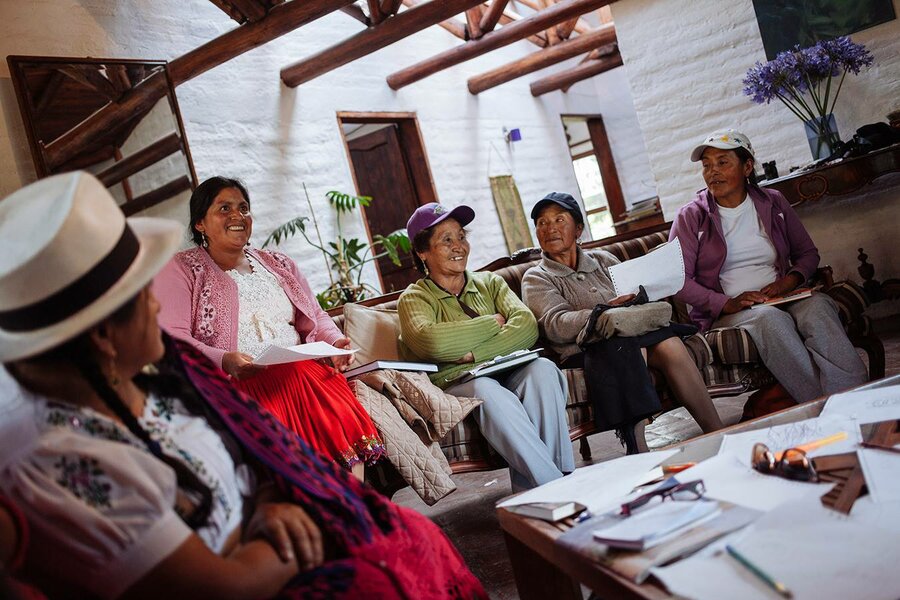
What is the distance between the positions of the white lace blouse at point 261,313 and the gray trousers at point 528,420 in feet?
2.11

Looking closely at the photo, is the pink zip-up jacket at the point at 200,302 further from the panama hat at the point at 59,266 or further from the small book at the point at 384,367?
the panama hat at the point at 59,266

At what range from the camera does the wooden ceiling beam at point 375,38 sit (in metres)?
5.50

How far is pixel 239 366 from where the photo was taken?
94.9 inches

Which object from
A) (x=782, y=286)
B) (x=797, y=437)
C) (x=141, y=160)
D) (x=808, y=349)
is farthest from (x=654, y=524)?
(x=141, y=160)

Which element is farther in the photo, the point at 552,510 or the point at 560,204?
the point at 560,204

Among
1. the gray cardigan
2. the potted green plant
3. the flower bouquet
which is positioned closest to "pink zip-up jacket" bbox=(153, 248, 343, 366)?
the gray cardigan

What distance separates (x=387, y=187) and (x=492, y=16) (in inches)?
72.5

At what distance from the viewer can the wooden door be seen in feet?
23.7

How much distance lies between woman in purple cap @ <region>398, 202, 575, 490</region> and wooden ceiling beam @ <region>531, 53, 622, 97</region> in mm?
5778

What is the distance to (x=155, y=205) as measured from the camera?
4.44 metres

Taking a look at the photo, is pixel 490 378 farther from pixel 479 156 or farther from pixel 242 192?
pixel 479 156

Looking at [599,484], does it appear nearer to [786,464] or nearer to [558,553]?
[558,553]

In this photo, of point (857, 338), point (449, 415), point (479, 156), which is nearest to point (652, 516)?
point (449, 415)

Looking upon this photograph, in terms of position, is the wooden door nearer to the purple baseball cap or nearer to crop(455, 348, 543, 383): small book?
the purple baseball cap
